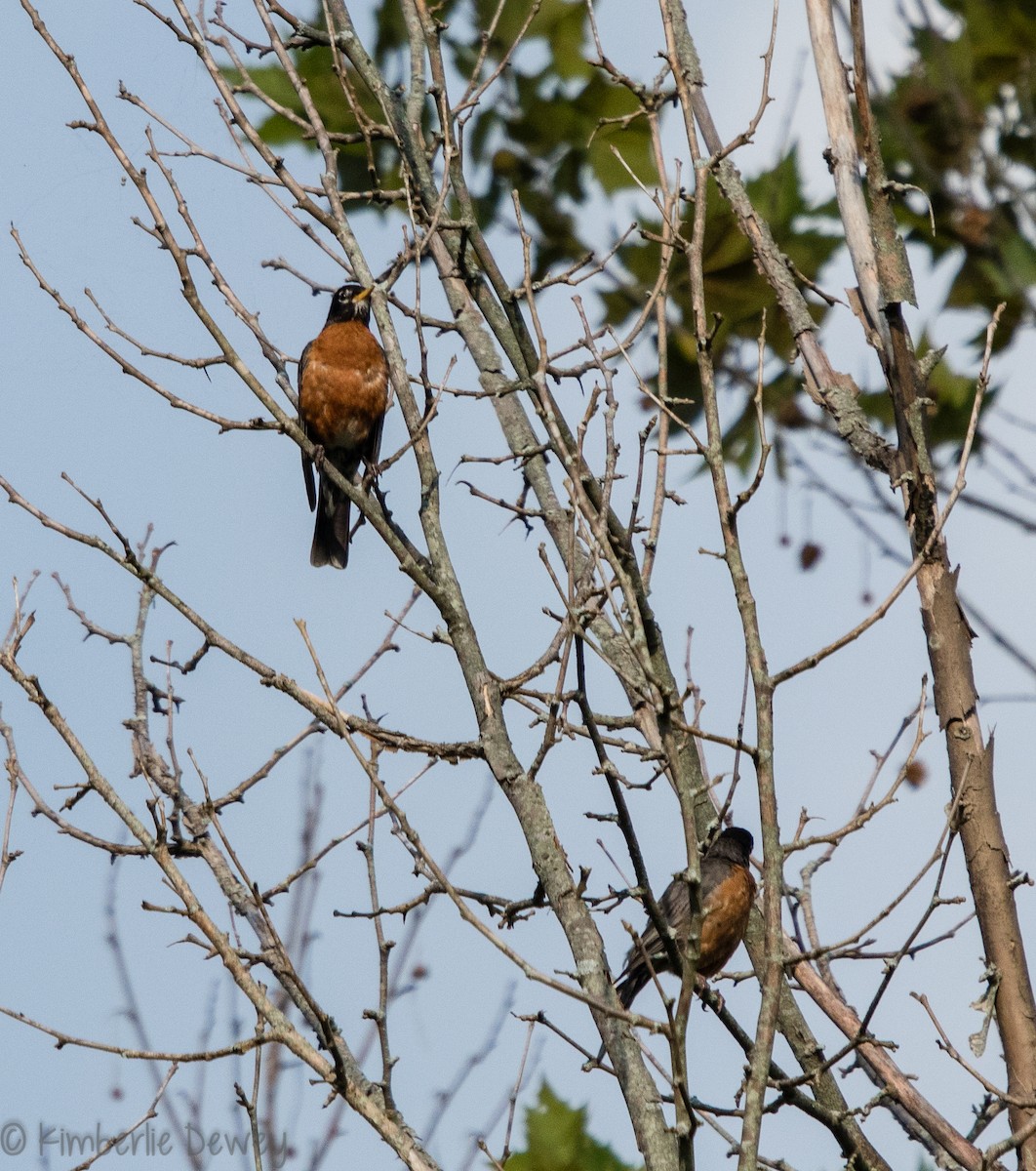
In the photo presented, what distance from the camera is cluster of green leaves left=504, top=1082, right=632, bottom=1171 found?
512cm

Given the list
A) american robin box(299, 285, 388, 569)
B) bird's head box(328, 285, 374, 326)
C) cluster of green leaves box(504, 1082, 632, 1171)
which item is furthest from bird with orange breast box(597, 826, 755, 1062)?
bird's head box(328, 285, 374, 326)

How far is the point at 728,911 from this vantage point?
499cm

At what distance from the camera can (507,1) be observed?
16.7 feet

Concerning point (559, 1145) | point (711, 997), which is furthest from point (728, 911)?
point (711, 997)

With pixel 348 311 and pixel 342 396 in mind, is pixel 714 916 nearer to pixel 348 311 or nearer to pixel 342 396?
pixel 342 396

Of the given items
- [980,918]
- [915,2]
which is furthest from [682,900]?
[915,2]

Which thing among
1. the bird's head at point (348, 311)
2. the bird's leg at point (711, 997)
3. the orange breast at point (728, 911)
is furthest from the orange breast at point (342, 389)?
the bird's leg at point (711, 997)

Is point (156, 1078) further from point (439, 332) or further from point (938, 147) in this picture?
point (938, 147)

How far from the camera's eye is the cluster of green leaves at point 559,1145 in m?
5.12

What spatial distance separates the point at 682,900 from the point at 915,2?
3.05 metres

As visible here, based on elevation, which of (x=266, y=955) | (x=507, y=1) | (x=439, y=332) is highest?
(x=507, y=1)

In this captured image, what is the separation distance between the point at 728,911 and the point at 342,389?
119 inches

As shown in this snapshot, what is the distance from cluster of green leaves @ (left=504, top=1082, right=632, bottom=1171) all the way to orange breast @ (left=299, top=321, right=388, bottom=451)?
3.06m

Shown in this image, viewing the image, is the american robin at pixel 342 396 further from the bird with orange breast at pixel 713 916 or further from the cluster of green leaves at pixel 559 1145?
the cluster of green leaves at pixel 559 1145
